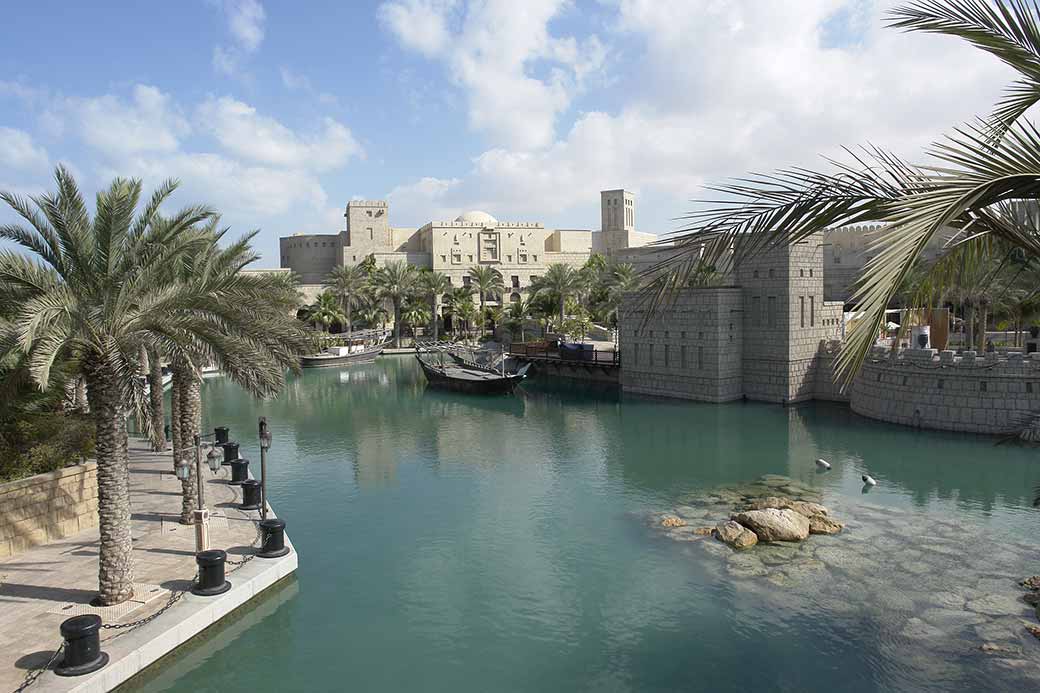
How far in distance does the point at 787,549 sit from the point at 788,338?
18.9 m

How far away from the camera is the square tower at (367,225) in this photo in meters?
82.4

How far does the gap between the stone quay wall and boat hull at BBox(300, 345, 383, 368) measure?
3638 centimetres

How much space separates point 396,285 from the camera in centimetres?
6262

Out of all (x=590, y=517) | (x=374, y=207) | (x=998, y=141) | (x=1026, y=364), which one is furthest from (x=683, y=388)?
(x=374, y=207)

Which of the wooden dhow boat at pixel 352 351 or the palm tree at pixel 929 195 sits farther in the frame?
the wooden dhow boat at pixel 352 351

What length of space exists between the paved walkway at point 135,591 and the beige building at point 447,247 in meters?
60.6

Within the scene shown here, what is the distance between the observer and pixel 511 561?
535 inches

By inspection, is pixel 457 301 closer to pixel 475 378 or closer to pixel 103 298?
pixel 475 378

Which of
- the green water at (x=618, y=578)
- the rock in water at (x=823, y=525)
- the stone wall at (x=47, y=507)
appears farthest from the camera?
the rock in water at (x=823, y=525)

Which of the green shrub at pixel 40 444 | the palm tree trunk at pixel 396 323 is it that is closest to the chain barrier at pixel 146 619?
the green shrub at pixel 40 444

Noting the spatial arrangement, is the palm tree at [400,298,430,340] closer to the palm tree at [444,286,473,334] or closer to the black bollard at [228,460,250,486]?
the palm tree at [444,286,473,334]

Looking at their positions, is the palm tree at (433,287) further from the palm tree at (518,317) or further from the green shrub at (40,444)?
the green shrub at (40,444)

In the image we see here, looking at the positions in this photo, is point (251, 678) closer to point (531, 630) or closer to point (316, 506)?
point (531, 630)

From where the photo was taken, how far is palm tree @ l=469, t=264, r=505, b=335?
65125mm
